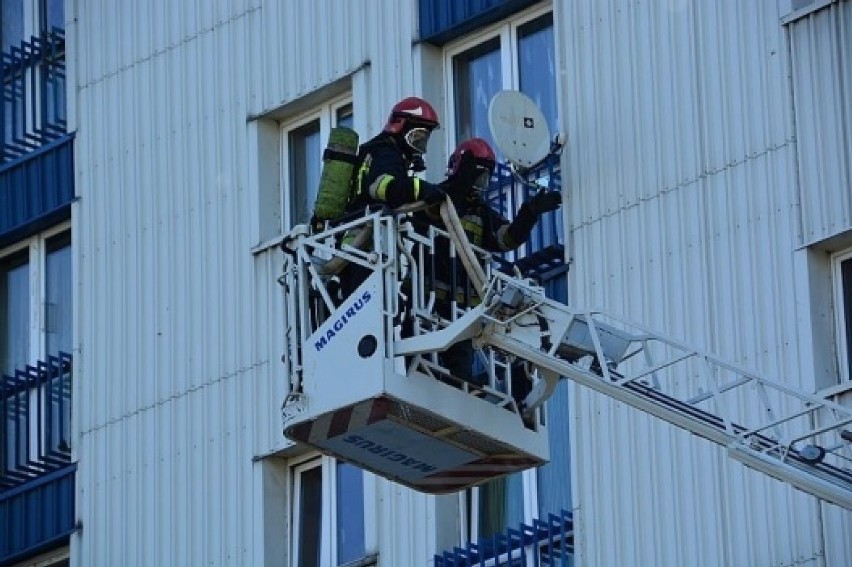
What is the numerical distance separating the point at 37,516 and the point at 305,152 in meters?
4.64

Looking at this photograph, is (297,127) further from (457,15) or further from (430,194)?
(430,194)

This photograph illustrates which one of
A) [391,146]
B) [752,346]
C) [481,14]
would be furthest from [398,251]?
[481,14]

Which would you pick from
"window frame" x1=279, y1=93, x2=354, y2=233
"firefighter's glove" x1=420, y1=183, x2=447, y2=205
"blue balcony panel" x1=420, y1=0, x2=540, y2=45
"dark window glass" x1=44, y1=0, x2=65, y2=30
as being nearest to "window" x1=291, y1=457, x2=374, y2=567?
"window frame" x1=279, y1=93, x2=354, y2=233

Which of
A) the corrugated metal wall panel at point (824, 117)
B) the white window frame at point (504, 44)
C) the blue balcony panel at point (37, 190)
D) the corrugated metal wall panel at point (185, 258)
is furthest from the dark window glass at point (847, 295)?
the blue balcony panel at point (37, 190)

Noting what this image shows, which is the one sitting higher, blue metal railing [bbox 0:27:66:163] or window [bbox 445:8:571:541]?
Result: blue metal railing [bbox 0:27:66:163]

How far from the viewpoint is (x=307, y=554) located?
99.0ft

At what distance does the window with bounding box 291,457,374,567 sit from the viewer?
97.7 ft

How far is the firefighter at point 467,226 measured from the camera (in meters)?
24.6

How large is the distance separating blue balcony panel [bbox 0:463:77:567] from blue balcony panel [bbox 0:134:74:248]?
2692 millimetres

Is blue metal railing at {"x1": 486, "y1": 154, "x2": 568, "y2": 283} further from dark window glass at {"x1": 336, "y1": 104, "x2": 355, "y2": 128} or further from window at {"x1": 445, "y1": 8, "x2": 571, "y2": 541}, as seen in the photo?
dark window glass at {"x1": 336, "y1": 104, "x2": 355, "y2": 128}

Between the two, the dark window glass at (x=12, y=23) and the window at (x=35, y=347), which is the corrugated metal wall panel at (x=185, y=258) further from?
the dark window glass at (x=12, y=23)

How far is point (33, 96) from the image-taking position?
34156 millimetres

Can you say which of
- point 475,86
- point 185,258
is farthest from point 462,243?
point 185,258

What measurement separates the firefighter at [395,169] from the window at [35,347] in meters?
8.60
